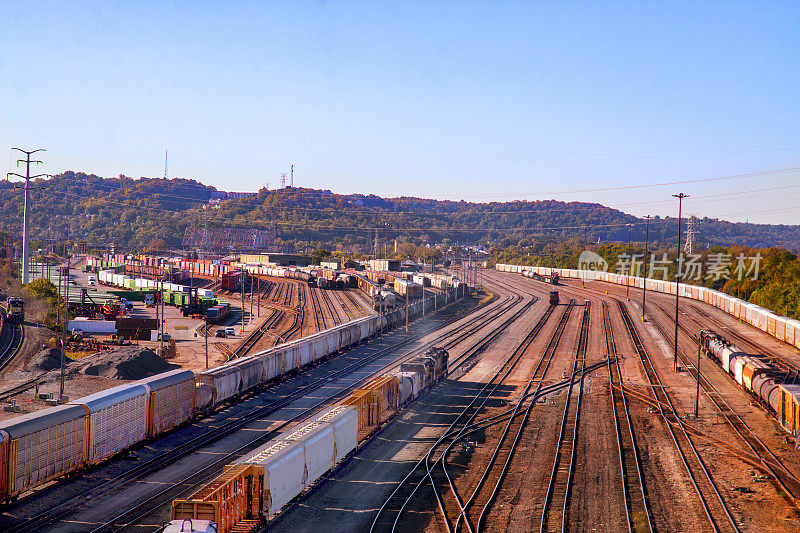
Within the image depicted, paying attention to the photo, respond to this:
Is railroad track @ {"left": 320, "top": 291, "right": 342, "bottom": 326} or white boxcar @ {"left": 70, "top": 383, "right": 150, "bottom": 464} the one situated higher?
white boxcar @ {"left": 70, "top": 383, "right": 150, "bottom": 464}

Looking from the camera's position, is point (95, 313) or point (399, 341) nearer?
point (399, 341)

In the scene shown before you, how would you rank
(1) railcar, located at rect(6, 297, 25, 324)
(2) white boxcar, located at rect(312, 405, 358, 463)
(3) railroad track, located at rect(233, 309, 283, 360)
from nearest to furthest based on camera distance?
(2) white boxcar, located at rect(312, 405, 358, 463), (3) railroad track, located at rect(233, 309, 283, 360), (1) railcar, located at rect(6, 297, 25, 324)

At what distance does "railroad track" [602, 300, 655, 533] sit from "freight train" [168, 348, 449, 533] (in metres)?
10.1

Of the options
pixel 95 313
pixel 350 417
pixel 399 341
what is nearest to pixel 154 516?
pixel 350 417

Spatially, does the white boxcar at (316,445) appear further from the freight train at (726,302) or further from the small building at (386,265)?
the small building at (386,265)

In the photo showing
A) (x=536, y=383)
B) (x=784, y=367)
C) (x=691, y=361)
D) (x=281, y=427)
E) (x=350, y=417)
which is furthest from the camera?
(x=691, y=361)

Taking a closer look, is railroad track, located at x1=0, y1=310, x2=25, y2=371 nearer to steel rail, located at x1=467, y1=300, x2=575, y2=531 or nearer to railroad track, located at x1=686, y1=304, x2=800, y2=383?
steel rail, located at x1=467, y1=300, x2=575, y2=531

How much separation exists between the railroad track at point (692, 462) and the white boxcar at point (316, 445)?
12.5m

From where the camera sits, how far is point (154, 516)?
19.2 metres

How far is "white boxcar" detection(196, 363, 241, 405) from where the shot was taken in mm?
32125

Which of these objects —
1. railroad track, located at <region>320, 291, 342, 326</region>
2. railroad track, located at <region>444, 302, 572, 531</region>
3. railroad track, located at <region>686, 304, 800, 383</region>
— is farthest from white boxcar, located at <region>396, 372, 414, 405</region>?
railroad track, located at <region>320, 291, 342, 326</region>

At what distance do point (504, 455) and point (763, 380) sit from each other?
60.3ft

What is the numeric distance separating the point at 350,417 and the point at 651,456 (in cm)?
1279

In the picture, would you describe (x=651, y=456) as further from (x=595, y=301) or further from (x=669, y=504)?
(x=595, y=301)
